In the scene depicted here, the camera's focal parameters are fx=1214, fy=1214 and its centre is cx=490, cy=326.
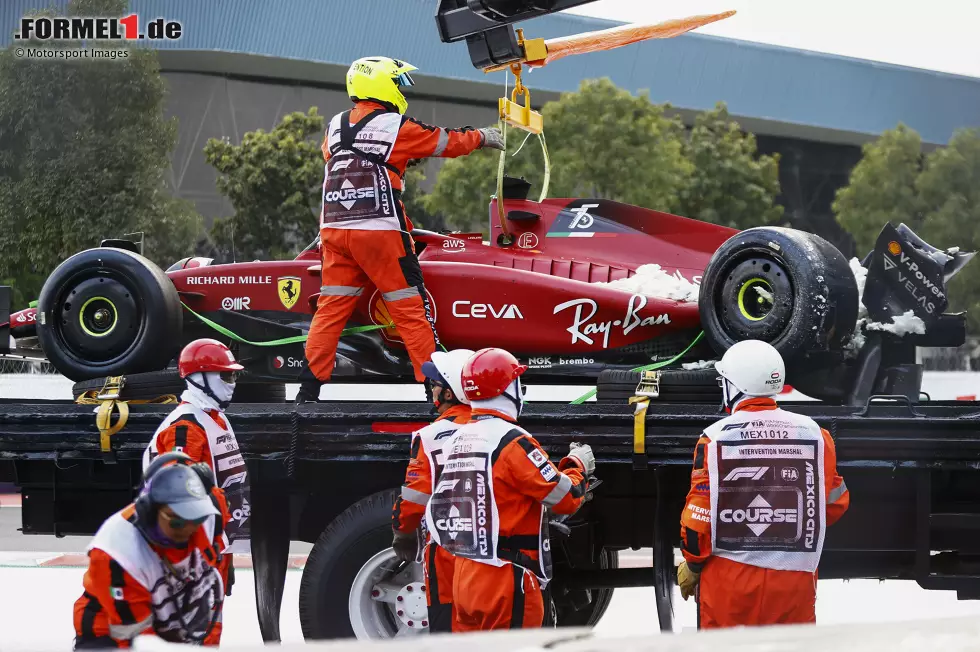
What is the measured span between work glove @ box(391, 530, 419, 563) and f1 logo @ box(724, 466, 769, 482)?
1.34 metres

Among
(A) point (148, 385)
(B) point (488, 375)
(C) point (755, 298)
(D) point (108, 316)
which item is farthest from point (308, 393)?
(C) point (755, 298)

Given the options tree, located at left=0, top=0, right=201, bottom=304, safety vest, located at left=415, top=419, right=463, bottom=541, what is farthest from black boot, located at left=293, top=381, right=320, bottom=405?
tree, located at left=0, top=0, right=201, bottom=304

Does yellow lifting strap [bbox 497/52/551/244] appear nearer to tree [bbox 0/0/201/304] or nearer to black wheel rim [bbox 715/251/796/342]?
black wheel rim [bbox 715/251/796/342]

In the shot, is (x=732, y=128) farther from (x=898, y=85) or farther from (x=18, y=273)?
(x=18, y=273)

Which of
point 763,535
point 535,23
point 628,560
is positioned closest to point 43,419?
point 763,535

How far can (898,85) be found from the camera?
3456 cm

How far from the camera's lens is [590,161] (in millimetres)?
25047

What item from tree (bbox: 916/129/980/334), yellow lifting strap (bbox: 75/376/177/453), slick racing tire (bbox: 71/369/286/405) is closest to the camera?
yellow lifting strap (bbox: 75/376/177/453)

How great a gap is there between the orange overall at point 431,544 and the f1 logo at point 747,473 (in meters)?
1.04

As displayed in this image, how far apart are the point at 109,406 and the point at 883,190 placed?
26.6 metres

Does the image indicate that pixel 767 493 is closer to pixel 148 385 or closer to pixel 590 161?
pixel 148 385

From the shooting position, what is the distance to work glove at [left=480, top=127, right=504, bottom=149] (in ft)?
19.8

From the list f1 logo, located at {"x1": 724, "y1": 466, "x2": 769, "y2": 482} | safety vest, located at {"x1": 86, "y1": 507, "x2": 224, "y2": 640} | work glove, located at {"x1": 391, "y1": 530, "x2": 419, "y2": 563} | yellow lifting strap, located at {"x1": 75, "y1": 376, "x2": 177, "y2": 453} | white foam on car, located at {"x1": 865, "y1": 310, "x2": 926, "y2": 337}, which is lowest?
work glove, located at {"x1": 391, "y1": 530, "x2": 419, "y2": 563}

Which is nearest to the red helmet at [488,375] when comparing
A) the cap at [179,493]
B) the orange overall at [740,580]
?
the orange overall at [740,580]
